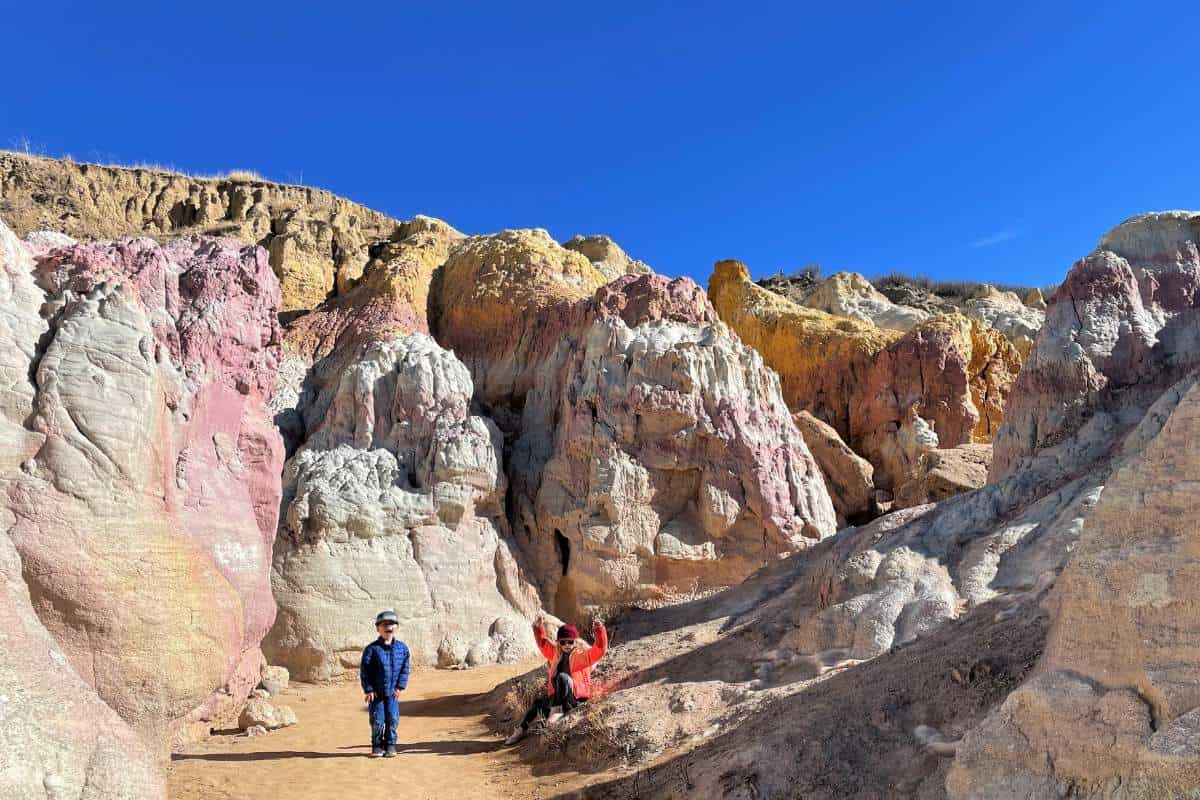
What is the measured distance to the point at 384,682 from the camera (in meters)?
7.06

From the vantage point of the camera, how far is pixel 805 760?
493 cm

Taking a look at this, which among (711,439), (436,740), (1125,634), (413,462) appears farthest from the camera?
(711,439)

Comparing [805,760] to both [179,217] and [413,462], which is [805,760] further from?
[179,217]

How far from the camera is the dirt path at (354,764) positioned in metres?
6.14

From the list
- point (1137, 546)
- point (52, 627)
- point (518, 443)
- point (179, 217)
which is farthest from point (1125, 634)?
point (179, 217)

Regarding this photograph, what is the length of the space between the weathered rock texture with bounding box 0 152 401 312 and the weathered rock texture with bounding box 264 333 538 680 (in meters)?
6.68

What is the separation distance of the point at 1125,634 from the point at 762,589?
269 inches

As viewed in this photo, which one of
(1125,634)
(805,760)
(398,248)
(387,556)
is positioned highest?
(398,248)

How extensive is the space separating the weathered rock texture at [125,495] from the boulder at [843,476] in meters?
13.3

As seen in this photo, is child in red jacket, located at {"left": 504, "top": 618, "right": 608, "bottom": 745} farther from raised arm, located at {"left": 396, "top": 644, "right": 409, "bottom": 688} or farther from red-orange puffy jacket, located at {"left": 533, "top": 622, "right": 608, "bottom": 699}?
raised arm, located at {"left": 396, "top": 644, "right": 409, "bottom": 688}

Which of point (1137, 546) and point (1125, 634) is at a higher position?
point (1137, 546)

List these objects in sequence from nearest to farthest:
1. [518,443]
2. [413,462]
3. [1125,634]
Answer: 1. [1125,634]
2. [413,462]
3. [518,443]

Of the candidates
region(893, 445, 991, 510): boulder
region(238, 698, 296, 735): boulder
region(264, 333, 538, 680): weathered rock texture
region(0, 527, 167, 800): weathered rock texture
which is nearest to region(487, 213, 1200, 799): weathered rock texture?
region(0, 527, 167, 800): weathered rock texture

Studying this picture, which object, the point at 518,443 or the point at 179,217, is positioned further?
the point at 179,217
